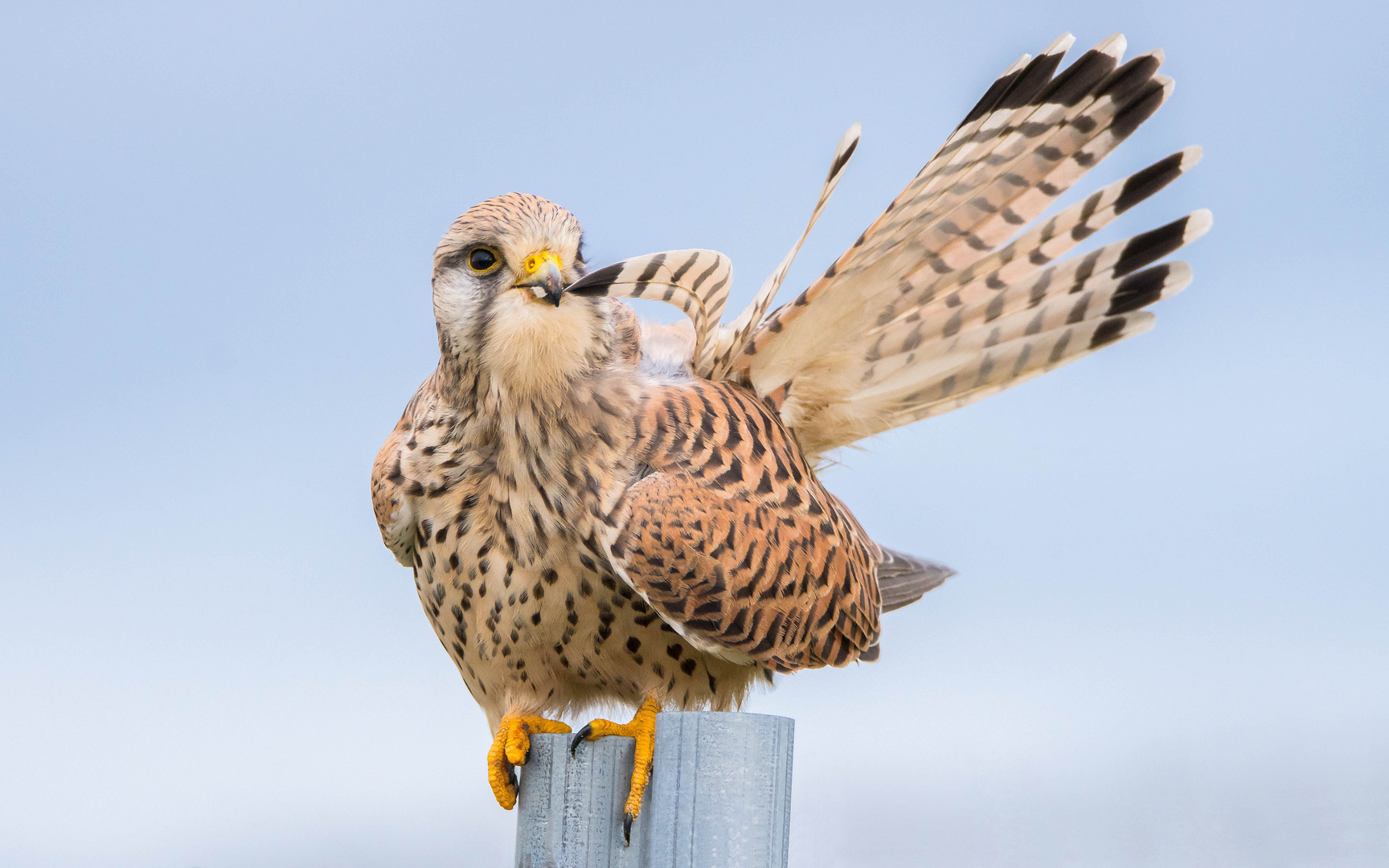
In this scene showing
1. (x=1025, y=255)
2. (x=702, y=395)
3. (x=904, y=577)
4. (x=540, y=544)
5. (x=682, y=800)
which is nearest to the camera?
(x=682, y=800)

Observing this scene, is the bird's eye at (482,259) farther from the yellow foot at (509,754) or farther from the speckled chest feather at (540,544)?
the yellow foot at (509,754)

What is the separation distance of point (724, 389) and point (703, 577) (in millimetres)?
562

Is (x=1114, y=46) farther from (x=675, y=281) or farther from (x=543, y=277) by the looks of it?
(x=543, y=277)

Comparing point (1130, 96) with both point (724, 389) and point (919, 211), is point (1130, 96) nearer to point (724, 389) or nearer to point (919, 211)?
point (919, 211)

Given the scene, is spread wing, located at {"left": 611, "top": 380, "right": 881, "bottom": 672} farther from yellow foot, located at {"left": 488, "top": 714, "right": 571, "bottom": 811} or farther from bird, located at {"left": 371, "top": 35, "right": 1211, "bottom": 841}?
yellow foot, located at {"left": 488, "top": 714, "right": 571, "bottom": 811}

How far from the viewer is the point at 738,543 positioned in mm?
2328

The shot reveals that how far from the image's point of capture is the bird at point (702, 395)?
7.47 feet

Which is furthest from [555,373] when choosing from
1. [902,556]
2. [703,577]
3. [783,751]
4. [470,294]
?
[902,556]

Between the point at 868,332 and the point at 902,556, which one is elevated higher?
the point at 868,332

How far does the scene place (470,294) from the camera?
229 centimetres

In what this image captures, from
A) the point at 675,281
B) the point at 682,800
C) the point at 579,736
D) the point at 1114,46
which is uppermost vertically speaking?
the point at 1114,46

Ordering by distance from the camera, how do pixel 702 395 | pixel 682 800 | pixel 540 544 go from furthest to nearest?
pixel 702 395 < pixel 540 544 < pixel 682 800

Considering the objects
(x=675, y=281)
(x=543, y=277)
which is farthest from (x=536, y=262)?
(x=675, y=281)

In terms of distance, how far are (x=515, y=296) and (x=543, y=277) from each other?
72 millimetres
